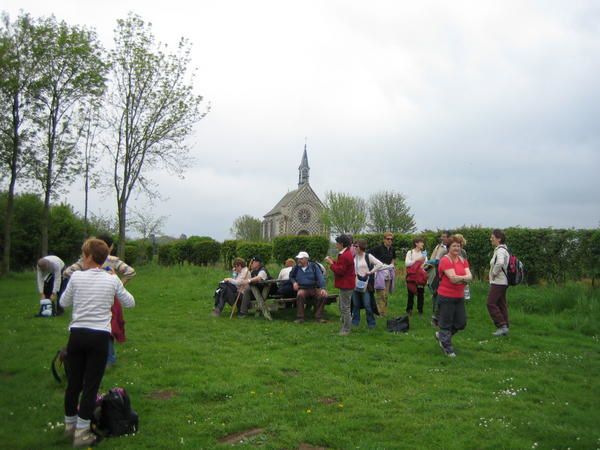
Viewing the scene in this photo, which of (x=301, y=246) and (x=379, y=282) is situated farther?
(x=301, y=246)

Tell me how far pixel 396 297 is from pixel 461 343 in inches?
211

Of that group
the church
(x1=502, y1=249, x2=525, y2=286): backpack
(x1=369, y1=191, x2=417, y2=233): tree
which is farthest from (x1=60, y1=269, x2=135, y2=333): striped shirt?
A: the church

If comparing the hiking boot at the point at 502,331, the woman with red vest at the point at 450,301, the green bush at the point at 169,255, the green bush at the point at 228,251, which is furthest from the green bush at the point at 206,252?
the woman with red vest at the point at 450,301

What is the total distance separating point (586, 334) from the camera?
10.8m

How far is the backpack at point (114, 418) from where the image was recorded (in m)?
5.25

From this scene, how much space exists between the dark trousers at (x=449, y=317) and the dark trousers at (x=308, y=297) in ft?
12.6

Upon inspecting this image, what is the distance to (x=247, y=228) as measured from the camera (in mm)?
91625

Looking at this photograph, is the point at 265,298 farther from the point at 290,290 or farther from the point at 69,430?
the point at 69,430

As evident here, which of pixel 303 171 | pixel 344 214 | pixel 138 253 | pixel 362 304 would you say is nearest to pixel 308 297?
pixel 362 304

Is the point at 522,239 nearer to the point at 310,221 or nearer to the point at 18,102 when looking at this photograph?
the point at 18,102

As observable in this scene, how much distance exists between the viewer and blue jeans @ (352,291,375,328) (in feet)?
35.8

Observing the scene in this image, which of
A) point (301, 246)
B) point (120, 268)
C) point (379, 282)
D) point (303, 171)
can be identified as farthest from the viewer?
point (303, 171)

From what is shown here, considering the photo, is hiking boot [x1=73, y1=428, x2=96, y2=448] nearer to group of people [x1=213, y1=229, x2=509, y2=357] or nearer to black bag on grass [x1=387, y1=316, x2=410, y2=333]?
group of people [x1=213, y1=229, x2=509, y2=357]

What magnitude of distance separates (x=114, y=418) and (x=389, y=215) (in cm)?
5747
